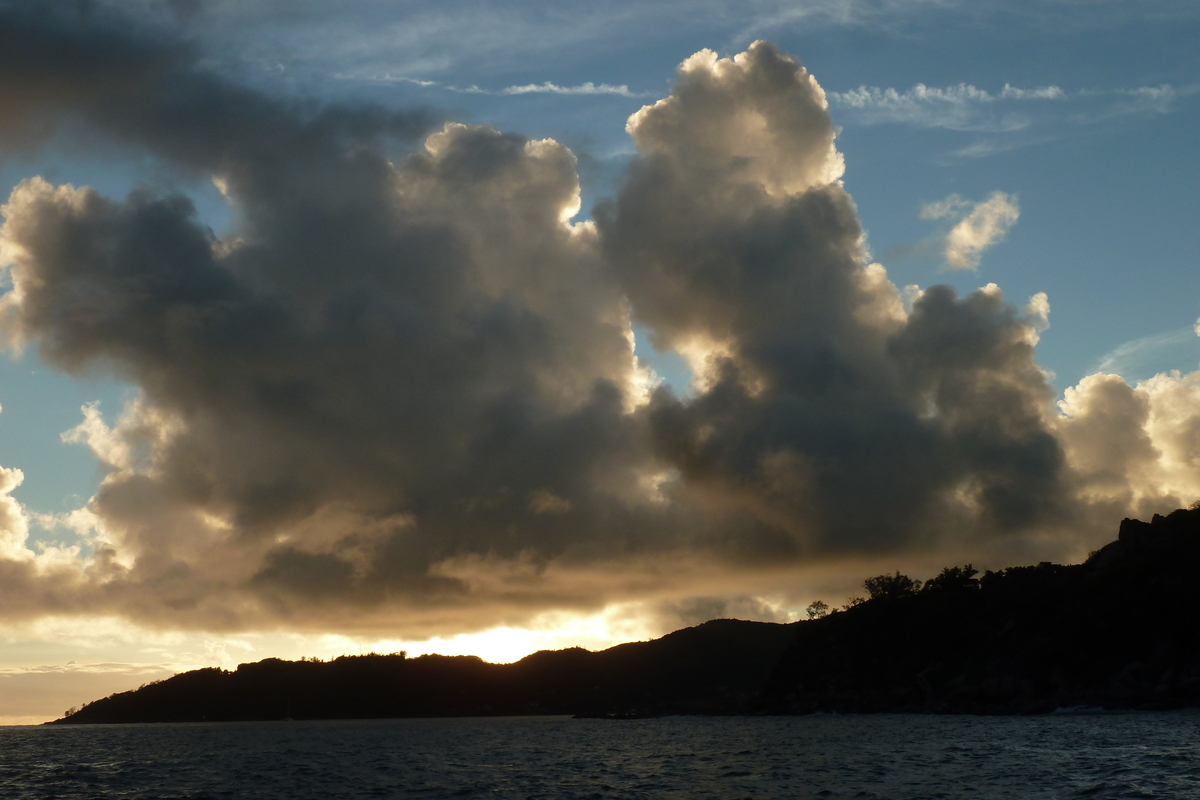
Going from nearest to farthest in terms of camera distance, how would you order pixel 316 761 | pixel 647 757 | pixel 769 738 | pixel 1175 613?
pixel 647 757
pixel 316 761
pixel 769 738
pixel 1175 613

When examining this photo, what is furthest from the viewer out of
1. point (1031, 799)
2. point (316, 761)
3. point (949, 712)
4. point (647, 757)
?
point (949, 712)

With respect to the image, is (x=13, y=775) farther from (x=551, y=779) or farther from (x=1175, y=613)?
(x=1175, y=613)

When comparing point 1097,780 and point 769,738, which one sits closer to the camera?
point 1097,780

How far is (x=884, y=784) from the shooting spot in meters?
69.8

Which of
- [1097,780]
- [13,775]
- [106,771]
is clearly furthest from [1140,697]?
[13,775]

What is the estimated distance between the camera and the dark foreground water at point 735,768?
68.3m

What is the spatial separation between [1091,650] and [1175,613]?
17009 millimetres

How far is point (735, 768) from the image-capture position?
293ft

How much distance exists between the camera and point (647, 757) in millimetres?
114312

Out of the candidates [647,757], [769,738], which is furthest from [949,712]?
[647,757]

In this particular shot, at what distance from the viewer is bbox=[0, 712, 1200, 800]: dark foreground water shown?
68.3 metres

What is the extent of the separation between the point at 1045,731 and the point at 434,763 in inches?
2960

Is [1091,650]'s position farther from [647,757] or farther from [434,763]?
[434,763]

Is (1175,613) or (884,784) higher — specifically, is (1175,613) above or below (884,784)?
above
